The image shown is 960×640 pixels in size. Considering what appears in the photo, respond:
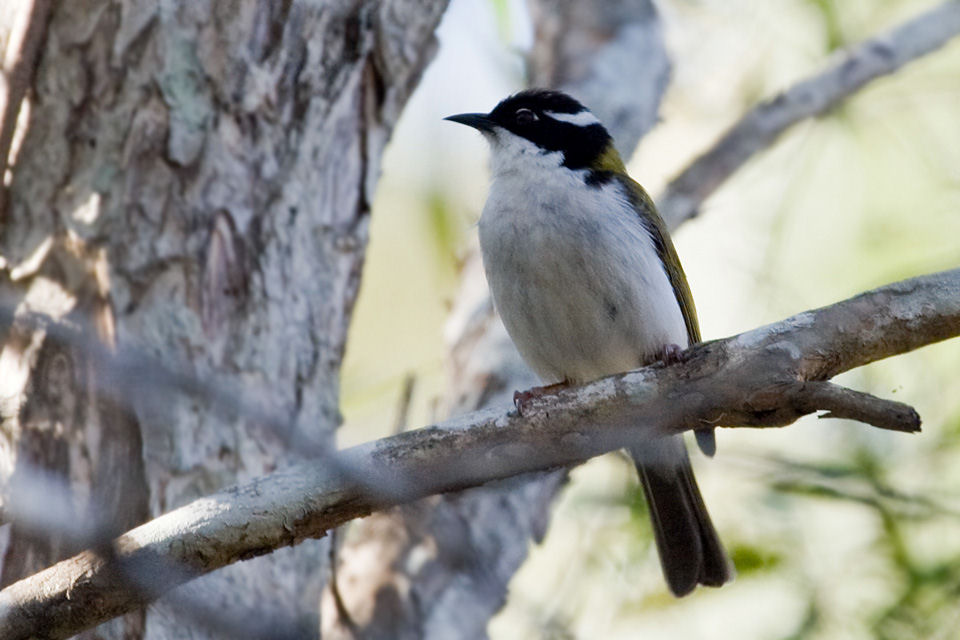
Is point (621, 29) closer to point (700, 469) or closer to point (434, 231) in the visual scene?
point (434, 231)

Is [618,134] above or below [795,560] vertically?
above

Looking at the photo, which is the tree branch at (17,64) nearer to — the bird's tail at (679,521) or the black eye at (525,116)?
the black eye at (525,116)

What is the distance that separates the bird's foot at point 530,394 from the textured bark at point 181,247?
674 mm

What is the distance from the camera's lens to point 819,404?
8.57 feet

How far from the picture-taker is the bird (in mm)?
4180

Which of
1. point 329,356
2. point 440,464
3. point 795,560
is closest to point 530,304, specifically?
point 329,356

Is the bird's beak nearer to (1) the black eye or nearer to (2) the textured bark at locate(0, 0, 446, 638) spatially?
(1) the black eye

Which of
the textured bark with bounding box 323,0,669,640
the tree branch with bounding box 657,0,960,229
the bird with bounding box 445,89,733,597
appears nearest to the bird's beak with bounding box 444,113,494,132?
the bird with bounding box 445,89,733,597

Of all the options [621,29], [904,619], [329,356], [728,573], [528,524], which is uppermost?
[621,29]

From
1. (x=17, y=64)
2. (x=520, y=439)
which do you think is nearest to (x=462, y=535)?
(x=520, y=439)

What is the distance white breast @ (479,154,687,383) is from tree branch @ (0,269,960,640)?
1299 millimetres

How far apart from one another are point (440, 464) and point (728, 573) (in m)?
2.13

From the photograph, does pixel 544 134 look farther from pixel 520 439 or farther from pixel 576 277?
pixel 520 439

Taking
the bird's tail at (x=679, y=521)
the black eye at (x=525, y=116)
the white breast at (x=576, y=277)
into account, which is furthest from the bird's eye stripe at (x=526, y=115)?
the bird's tail at (x=679, y=521)
